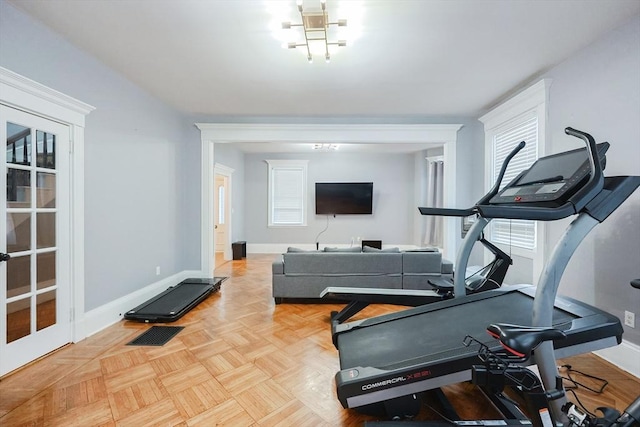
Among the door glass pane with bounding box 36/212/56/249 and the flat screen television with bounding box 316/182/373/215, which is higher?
the flat screen television with bounding box 316/182/373/215

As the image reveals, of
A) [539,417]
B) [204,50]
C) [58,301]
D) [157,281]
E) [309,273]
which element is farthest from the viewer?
[157,281]

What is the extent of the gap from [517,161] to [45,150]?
4.84 meters

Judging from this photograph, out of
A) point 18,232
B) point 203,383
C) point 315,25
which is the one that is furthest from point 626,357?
point 18,232

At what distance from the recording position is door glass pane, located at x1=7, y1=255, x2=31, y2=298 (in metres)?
1.99

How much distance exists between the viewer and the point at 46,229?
2260 millimetres

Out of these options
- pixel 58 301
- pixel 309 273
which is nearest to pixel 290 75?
pixel 309 273

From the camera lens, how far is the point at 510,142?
3.59 meters

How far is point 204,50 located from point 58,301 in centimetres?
254

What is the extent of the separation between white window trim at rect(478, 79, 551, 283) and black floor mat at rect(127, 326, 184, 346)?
152 inches

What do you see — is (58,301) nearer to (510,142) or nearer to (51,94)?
(51,94)

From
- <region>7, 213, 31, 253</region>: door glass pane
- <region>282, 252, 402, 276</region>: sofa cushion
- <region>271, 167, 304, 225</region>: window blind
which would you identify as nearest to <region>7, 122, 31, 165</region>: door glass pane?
<region>7, 213, 31, 253</region>: door glass pane

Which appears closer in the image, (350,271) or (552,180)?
(552,180)

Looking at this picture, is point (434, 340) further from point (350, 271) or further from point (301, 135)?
point (301, 135)

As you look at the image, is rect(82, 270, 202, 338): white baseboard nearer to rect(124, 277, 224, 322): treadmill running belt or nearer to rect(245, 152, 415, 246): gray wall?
rect(124, 277, 224, 322): treadmill running belt
